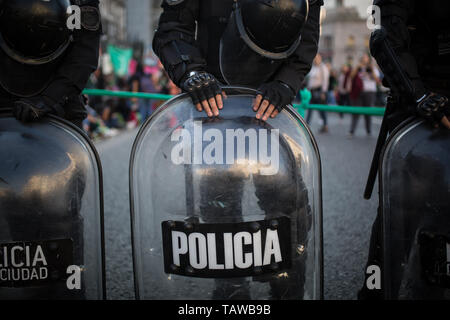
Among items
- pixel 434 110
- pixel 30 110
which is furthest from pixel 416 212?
pixel 30 110

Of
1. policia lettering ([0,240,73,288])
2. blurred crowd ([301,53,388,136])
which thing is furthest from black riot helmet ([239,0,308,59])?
blurred crowd ([301,53,388,136])

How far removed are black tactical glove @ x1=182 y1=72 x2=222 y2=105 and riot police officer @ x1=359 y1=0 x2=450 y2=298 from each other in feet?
2.21

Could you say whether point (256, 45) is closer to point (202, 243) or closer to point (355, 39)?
point (202, 243)

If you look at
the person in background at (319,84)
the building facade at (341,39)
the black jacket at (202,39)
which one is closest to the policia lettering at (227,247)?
the black jacket at (202,39)

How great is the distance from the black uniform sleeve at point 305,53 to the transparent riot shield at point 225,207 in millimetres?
315

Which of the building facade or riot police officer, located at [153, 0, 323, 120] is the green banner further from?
the building facade

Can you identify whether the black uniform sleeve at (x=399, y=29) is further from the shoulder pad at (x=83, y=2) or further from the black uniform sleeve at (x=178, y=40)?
the shoulder pad at (x=83, y=2)

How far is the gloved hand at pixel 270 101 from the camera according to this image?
1443mm

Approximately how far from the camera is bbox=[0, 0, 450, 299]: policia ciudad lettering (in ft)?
4.51

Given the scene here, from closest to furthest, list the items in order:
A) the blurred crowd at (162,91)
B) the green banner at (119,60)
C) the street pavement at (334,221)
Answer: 1. the street pavement at (334,221)
2. the blurred crowd at (162,91)
3. the green banner at (119,60)

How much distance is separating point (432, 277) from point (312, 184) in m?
0.48

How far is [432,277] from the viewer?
143 centimetres

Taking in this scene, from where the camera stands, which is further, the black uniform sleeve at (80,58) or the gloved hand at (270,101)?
the black uniform sleeve at (80,58)
